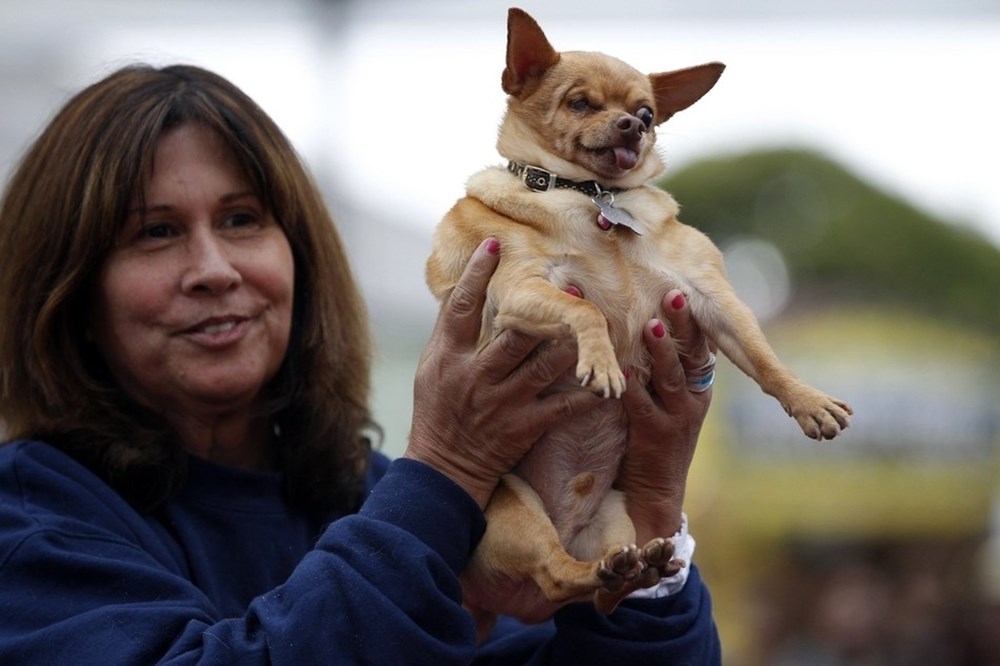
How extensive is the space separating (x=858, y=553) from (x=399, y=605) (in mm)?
5114

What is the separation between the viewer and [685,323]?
6.81 ft

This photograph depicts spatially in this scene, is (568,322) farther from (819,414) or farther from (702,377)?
(819,414)

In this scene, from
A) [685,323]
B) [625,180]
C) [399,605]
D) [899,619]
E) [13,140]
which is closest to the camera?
[399,605]

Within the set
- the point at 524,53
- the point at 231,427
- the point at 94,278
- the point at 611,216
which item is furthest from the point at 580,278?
the point at 94,278

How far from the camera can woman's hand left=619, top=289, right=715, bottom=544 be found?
2020 millimetres

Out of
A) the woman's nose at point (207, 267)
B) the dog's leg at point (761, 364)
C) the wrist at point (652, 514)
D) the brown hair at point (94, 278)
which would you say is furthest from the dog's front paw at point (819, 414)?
the woman's nose at point (207, 267)

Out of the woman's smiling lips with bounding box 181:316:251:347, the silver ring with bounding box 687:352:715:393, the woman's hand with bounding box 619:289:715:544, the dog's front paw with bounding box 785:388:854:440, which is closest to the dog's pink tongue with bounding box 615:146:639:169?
the woman's hand with bounding box 619:289:715:544

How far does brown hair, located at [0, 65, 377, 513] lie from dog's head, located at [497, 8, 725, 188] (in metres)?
0.45

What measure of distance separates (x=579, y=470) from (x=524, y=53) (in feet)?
2.46

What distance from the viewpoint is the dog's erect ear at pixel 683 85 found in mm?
2258

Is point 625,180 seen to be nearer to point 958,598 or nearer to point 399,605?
point 399,605

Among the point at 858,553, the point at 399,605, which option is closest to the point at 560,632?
the point at 399,605

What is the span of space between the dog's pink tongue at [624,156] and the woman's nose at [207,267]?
0.69 metres

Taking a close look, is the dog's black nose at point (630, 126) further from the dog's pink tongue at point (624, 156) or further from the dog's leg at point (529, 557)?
the dog's leg at point (529, 557)
